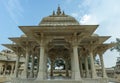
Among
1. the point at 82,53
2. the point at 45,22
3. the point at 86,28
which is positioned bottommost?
the point at 82,53

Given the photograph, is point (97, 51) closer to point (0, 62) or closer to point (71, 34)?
point (71, 34)

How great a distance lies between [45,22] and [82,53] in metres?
8.85

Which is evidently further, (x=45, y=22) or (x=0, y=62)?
(x=0, y=62)

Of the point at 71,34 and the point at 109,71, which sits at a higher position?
the point at 71,34

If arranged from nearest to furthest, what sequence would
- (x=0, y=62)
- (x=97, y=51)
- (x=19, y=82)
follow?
(x=19, y=82) → (x=97, y=51) → (x=0, y=62)

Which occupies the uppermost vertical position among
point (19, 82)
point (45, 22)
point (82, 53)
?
point (45, 22)

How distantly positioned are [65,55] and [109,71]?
23.7 meters

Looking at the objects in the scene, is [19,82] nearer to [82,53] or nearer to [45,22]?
[45,22]

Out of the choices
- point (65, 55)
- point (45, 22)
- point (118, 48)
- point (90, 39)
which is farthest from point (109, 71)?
point (45, 22)

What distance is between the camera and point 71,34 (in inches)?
611

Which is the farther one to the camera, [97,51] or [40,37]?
[97,51]

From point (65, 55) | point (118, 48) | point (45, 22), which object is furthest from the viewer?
point (118, 48)

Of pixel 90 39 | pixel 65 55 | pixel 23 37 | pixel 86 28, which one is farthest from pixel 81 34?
pixel 65 55

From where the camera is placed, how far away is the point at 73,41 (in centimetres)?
1533
